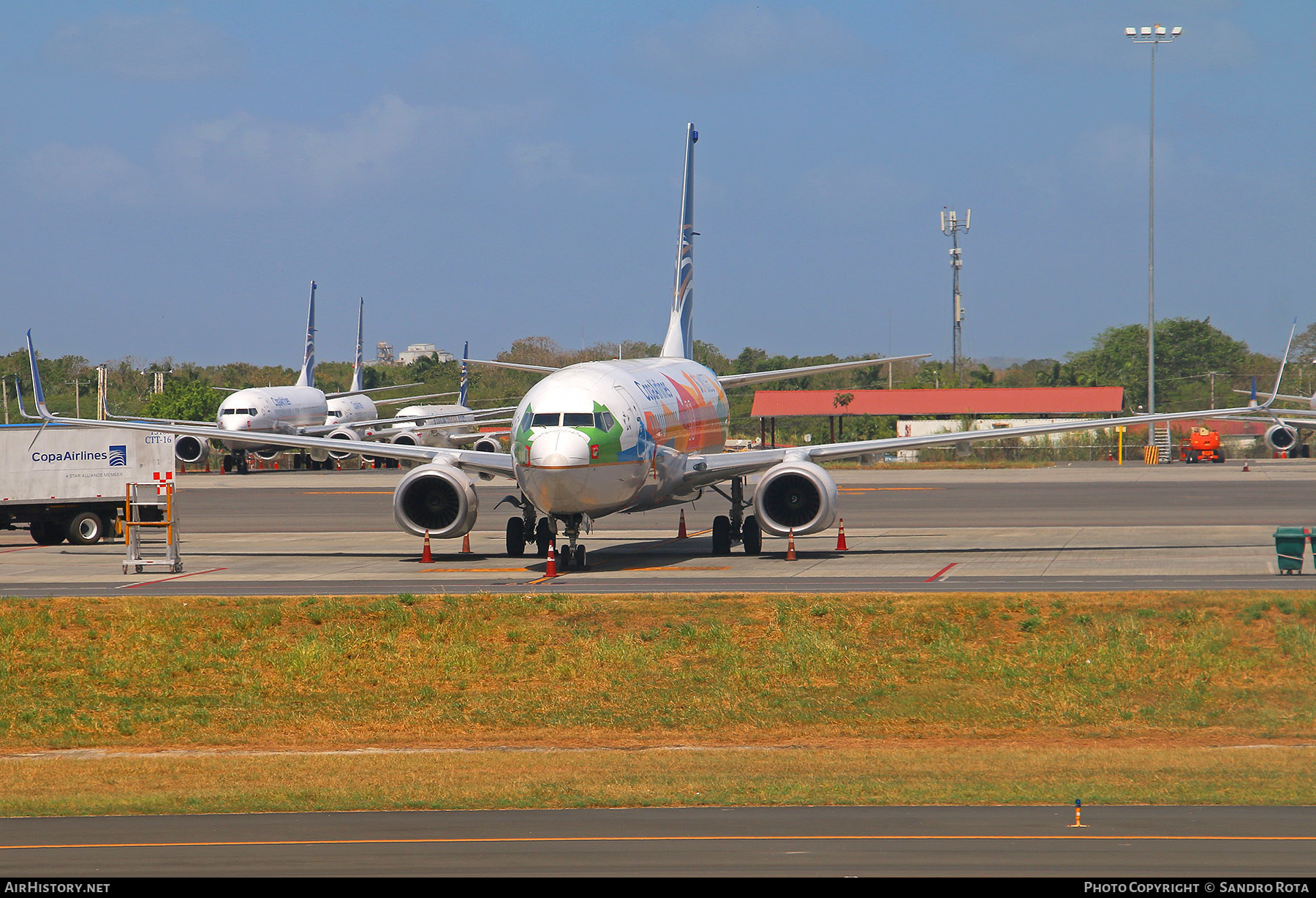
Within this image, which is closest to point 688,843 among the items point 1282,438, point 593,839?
point 593,839

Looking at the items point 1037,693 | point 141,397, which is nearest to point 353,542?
point 1037,693

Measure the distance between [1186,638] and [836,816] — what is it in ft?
33.1

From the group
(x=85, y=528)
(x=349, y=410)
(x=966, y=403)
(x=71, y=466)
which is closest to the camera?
(x=71, y=466)

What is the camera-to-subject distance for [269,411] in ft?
259

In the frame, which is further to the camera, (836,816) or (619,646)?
(619,646)

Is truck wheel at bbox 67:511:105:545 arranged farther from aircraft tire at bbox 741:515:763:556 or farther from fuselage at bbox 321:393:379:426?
fuselage at bbox 321:393:379:426

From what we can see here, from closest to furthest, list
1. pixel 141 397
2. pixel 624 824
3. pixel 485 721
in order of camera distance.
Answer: pixel 624 824
pixel 485 721
pixel 141 397

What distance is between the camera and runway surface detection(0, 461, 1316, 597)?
26172 mm

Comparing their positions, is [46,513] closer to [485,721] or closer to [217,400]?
[485,721]

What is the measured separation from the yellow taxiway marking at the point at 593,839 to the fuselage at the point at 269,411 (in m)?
64.6

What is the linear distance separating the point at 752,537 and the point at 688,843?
68.0 ft

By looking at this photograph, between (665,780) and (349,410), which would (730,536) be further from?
(349,410)

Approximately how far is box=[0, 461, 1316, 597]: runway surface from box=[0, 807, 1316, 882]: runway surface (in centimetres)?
1214

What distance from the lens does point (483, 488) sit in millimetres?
64688
